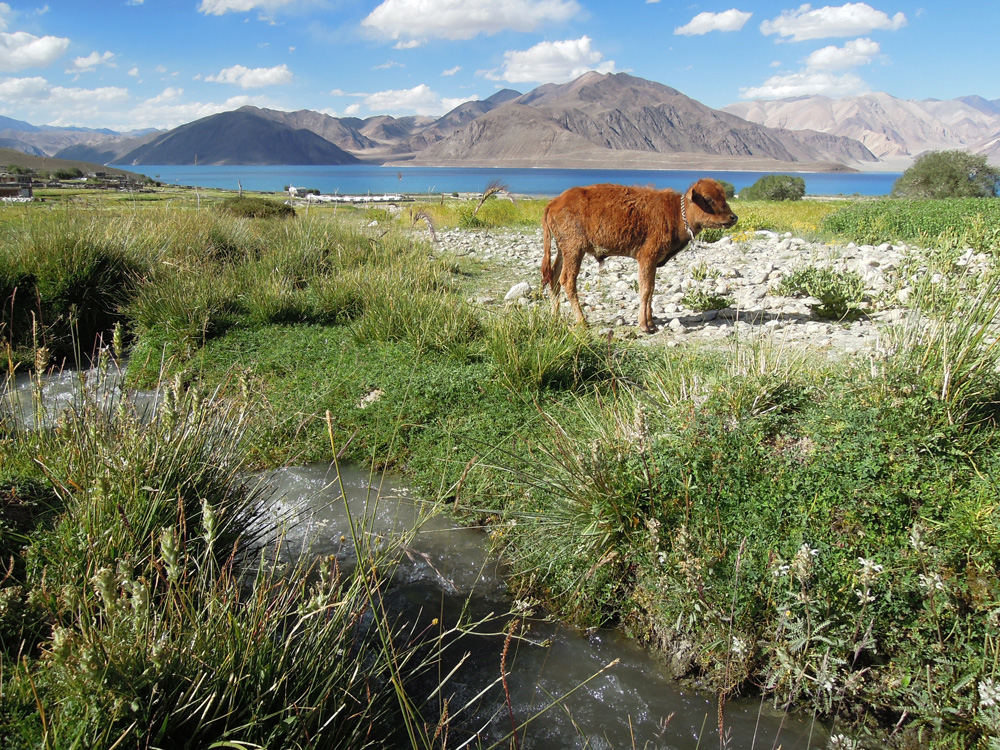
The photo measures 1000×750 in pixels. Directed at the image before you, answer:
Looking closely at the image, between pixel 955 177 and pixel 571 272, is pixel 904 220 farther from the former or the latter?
pixel 955 177

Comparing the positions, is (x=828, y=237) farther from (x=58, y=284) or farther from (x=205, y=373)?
(x=58, y=284)

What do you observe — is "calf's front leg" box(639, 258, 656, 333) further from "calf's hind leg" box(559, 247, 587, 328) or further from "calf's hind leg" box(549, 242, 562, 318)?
"calf's hind leg" box(549, 242, 562, 318)

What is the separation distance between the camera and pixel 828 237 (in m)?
15.8

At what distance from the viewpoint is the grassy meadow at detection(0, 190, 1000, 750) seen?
6.93 ft

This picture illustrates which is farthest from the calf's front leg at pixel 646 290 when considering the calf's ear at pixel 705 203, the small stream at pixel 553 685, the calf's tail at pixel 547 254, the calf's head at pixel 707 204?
the small stream at pixel 553 685

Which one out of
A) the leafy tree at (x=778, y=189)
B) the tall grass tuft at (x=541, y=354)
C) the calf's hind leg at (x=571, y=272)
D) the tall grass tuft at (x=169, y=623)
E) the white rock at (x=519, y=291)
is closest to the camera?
the tall grass tuft at (x=169, y=623)

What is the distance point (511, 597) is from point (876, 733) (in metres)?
2.11

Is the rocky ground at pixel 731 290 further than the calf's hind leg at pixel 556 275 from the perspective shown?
No

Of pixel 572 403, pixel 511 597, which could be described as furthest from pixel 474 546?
pixel 572 403

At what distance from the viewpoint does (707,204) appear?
24.0ft

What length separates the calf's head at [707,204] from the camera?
727 centimetres

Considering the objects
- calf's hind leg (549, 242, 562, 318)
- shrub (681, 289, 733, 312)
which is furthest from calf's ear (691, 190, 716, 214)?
calf's hind leg (549, 242, 562, 318)

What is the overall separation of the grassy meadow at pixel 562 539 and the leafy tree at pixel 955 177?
27329mm

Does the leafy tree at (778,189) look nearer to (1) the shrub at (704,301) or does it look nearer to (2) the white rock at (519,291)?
(1) the shrub at (704,301)
